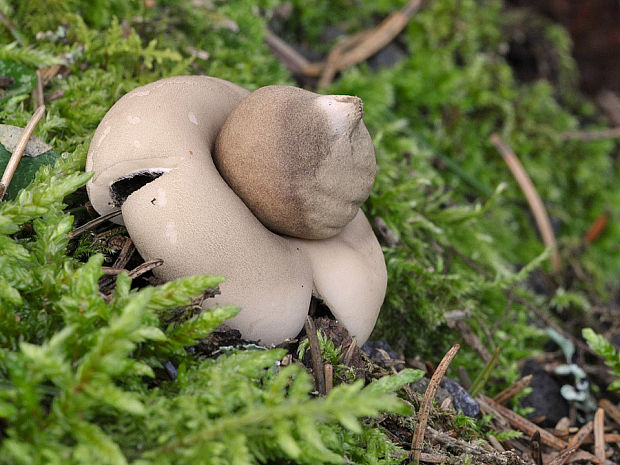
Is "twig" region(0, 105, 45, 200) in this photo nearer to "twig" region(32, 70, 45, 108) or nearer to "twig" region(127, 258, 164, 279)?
"twig" region(32, 70, 45, 108)

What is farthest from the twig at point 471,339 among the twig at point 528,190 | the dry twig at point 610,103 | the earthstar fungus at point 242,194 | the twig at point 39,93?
the dry twig at point 610,103

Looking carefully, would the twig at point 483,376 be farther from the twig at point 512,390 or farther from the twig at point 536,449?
the twig at point 536,449

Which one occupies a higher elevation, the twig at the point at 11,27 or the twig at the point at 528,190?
the twig at the point at 11,27

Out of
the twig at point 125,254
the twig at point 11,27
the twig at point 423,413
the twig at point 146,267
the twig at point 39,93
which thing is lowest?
the twig at point 423,413

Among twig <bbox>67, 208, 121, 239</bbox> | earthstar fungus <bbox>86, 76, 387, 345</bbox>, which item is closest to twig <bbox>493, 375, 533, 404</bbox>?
earthstar fungus <bbox>86, 76, 387, 345</bbox>

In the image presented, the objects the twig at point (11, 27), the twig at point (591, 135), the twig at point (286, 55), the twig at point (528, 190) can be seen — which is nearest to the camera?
the twig at point (11, 27)

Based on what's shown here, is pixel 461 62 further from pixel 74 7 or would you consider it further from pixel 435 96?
pixel 74 7
